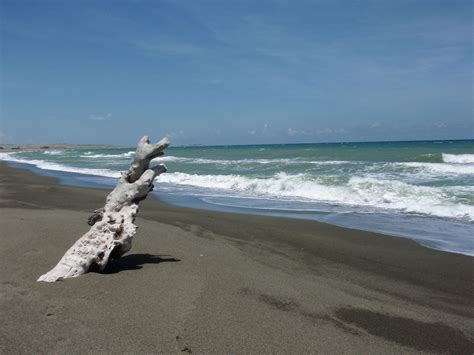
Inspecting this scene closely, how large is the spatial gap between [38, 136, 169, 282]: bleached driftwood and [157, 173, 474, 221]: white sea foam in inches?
346

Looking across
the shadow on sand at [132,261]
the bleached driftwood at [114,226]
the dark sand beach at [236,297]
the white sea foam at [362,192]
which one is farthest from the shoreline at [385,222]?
the bleached driftwood at [114,226]

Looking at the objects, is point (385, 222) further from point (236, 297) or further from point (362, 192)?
point (236, 297)

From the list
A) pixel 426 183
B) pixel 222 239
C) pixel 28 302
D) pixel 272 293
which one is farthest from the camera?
pixel 426 183

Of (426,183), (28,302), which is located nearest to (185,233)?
(28,302)

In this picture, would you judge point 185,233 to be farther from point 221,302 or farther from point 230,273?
point 221,302

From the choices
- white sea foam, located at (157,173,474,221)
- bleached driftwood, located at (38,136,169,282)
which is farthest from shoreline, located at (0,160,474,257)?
bleached driftwood, located at (38,136,169,282)

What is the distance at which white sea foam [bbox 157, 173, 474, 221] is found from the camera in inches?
477

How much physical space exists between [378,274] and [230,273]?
2.31 meters

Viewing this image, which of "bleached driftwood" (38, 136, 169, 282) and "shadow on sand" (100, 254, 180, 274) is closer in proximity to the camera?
"bleached driftwood" (38, 136, 169, 282)

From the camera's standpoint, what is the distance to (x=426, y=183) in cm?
1723

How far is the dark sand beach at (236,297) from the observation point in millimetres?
3659

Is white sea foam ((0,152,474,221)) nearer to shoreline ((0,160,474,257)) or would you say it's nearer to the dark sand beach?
shoreline ((0,160,474,257))

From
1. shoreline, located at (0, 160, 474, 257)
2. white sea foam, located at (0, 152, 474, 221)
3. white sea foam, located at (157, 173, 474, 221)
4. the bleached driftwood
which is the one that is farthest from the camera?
white sea foam, located at (0, 152, 474, 221)

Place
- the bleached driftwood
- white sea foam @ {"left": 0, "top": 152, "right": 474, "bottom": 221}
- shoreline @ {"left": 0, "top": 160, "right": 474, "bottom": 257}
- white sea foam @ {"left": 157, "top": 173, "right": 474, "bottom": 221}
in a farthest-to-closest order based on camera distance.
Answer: white sea foam @ {"left": 0, "top": 152, "right": 474, "bottom": 221}, white sea foam @ {"left": 157, "top": 173, "right": 474, "bottom": 221}, shoreline @ {"left": 0, "top": 160, "right": 474, "bottom": 257}, the bleached driftwood
